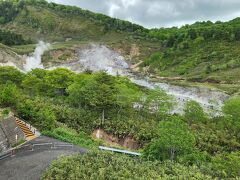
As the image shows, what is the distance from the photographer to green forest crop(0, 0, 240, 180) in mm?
25312

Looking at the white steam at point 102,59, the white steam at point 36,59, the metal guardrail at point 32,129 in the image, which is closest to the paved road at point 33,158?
the metal guardrail at point 32,129

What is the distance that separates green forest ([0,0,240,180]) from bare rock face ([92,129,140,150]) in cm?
37

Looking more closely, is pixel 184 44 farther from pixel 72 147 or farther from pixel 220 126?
pixel 72 147

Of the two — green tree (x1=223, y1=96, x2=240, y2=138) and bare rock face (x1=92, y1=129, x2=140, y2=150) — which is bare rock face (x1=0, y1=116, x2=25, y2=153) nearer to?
bare rock face (x1=92, y1=129, x2=140, y2=150)

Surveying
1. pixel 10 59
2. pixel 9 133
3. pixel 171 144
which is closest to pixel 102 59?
pixel 10 59

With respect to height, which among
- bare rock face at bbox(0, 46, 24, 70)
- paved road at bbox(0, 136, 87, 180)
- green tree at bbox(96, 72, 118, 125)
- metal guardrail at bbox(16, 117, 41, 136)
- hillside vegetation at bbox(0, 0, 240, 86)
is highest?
hillside vegetation at bbox(0, 0, 240, 86)

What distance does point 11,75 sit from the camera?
63719 millimetres

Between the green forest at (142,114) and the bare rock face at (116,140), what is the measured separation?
0.37 m

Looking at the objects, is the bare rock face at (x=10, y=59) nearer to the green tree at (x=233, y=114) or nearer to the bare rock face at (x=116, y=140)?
the bare rock face at (x=116, y=140)

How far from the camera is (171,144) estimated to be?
30047mm

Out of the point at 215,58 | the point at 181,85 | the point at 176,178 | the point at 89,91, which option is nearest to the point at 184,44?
the point at 215,58

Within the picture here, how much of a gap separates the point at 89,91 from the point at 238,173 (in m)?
25.0

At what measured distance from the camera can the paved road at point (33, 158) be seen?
26703mm

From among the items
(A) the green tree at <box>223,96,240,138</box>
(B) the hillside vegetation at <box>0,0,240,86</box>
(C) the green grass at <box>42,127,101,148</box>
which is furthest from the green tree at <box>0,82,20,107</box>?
(B) the hillside vegetation at <box>0,0,240,86</box>
